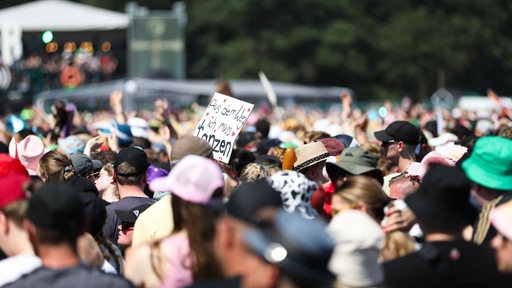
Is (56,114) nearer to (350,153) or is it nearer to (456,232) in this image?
(350,153)

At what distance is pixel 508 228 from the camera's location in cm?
527

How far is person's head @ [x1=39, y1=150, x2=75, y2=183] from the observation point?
8.17m

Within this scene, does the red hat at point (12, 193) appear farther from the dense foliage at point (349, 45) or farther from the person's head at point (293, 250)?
the dense foliage at point (349, 45)

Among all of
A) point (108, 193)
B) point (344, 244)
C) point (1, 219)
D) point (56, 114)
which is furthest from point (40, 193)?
point (56, 114)

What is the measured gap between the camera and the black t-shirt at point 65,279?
474 cm

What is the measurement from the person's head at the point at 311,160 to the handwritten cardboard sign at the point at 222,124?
920mm

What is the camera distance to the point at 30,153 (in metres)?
8.92

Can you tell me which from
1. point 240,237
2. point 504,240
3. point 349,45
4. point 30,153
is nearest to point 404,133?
point 30,153

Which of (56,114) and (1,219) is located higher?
(1,219)

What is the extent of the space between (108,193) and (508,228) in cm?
432

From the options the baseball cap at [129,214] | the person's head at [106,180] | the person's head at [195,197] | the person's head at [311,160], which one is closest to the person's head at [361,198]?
the person's head at [195,197]

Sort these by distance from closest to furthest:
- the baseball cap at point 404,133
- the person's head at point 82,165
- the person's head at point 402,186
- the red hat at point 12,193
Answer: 1. the red hat at point 12,193
2. the person's head at point 402,186
3. the person's head at point 82,165
4. the baseball cap at point 404,133

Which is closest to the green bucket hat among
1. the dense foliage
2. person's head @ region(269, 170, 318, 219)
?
person's head @ region(269, 170, 318, 219)

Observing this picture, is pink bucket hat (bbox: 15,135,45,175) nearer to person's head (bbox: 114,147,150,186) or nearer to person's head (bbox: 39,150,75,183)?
person's head (bbox: 39,150,75,183)
